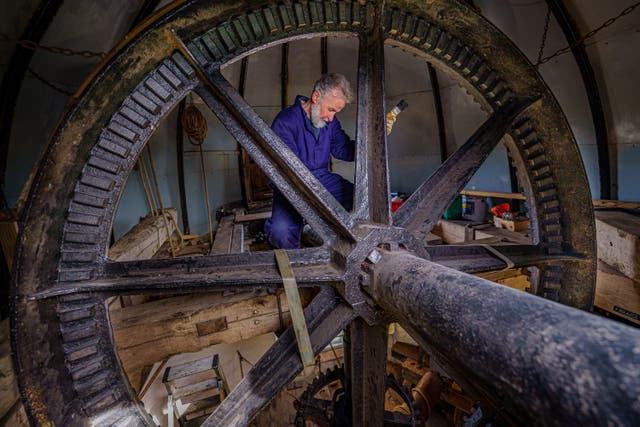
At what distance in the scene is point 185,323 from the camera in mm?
1896

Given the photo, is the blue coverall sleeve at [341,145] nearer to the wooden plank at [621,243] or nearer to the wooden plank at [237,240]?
the wooden plank at [237,240]

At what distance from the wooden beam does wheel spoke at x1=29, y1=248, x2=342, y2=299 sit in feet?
2.16

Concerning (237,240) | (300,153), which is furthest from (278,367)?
(237,240)

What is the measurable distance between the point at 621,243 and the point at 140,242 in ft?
16.8

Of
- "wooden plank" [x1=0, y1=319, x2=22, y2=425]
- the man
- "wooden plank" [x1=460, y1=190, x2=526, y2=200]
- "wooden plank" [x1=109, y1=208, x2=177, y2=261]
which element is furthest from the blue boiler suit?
"wooden plank" [x1=460, y1=190, x2=526, y2=200]

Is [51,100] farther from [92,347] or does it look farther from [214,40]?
[92,347]

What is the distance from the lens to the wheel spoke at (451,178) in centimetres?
172

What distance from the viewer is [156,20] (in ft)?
4.27

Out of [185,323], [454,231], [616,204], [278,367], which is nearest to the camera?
[278,367]

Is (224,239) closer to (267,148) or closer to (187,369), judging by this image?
(187,369)

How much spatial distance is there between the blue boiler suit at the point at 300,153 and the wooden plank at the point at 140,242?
1435 mm

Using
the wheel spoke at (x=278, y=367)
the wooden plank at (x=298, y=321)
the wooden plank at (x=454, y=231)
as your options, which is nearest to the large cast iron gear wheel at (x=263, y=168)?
the wheel spoke at (x=278, y=367)

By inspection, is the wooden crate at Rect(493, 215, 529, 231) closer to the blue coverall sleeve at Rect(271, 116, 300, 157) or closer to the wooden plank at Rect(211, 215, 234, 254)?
the blue coverall sleeve at Rect(271, 116, 300, 157)

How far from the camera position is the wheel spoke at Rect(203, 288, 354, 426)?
1311 millimetres
